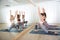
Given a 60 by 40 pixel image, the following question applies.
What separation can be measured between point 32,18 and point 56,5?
0.97 m

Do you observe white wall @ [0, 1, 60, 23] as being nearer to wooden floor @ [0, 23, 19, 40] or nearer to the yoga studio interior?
the yoga studio interior

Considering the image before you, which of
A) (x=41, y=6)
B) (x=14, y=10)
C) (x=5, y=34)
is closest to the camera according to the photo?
(x=5, y=34)

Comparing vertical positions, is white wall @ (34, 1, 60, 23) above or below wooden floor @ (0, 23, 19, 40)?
above

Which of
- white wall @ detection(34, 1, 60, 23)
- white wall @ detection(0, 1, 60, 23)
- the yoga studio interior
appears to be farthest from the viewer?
white wall @ detection(34, 1, 60, 23)

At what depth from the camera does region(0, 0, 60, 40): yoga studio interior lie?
382 centimetres

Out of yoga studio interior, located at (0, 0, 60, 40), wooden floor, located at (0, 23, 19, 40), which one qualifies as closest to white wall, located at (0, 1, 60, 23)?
yoga studio interior, located at (0, 0, 60, 40)

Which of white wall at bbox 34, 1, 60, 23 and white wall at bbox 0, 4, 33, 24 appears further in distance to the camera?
white wall at bbox 34, 1, 60, 23

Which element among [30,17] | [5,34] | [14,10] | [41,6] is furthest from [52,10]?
[5,34]

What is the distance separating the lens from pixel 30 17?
4266 mm

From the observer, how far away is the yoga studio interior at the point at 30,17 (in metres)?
3.82

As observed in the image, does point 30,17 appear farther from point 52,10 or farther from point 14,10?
point 52,10

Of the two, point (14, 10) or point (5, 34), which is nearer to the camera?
point (5, 34)

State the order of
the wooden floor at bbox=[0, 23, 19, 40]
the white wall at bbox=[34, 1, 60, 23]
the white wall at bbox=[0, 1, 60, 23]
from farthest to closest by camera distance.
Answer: the white wall at bbox=[34, 1, 60, 23], the white wall at bbox=[0, 1, 60, 23], the wooden floor at bbox=[0, 23, 19, 40]

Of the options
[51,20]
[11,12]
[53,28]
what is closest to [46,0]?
[51,20]
